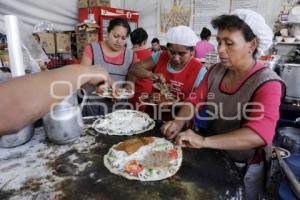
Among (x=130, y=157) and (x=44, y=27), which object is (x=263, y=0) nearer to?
(x=44, y=27)

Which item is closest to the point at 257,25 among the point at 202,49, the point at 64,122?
the point at 64,122

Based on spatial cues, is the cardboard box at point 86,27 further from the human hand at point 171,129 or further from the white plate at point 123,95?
the human hand at point 171,129

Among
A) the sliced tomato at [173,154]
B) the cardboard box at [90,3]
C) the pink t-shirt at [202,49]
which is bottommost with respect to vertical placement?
the sliced tomato at [173,154]

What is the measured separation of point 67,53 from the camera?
520 cm

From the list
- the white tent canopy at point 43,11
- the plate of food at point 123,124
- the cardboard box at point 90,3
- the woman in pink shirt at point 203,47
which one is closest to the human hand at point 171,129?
the plate of food at point 123,124

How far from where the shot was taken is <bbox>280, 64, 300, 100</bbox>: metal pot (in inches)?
143

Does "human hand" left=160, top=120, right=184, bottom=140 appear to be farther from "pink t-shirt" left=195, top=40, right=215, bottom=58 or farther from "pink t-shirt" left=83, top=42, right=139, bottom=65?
"pink t-shirt" left=195, top=40, right=215, bottom=58

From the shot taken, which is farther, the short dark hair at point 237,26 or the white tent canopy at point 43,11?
the white tent canopy at point 43,11

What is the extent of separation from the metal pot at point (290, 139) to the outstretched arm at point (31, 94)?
306 cm

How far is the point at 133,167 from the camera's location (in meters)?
1.16

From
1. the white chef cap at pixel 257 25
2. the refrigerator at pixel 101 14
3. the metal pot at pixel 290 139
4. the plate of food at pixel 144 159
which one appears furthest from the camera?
the refrigerator at pixel 101 14

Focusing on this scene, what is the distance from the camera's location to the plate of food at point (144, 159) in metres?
1.12

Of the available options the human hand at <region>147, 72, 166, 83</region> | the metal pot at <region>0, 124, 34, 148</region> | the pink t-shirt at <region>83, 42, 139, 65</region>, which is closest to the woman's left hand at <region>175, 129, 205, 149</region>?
the metal pot at <region>0, 124, 34, 148</region>

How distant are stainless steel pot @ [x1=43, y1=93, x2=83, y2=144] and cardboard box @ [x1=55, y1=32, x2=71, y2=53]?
13.0ft
